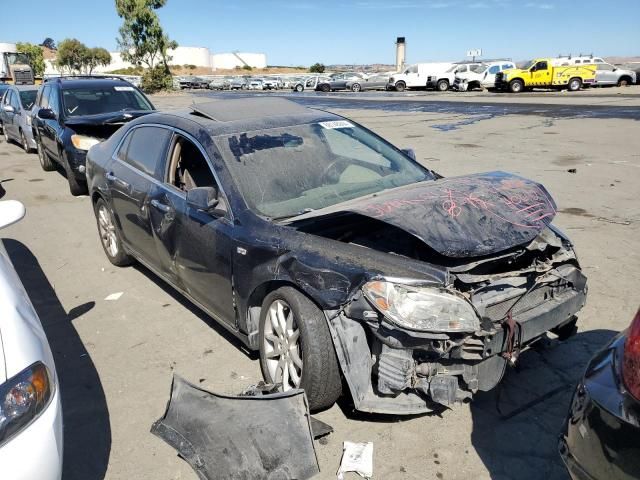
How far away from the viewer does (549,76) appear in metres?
31.9

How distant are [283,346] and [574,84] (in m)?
34.1

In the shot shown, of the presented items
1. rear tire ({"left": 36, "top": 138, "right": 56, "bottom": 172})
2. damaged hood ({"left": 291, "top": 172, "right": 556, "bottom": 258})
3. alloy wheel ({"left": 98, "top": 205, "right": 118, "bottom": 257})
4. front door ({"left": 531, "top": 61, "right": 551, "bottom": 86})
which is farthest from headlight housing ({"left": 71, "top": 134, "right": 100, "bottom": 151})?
front door ({"left": 531, "top": 61, "right": 551, "bottom": 86})

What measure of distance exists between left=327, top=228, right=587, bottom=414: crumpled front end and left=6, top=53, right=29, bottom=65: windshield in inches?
1924

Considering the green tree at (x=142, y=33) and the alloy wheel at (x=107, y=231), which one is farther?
the green tree at (x=142, y=33)

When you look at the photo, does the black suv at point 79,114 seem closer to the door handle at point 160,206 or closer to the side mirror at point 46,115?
the side mirror at point 46,115

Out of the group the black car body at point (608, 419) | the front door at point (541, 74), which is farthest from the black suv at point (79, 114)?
the front door at point (541, 74)

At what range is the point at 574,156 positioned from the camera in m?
11.0

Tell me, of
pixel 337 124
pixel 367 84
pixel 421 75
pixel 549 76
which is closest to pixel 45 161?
pixel 337 124

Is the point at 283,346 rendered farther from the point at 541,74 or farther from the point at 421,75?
the point at 421,75

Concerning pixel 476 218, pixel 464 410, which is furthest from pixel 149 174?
pixel 464 410

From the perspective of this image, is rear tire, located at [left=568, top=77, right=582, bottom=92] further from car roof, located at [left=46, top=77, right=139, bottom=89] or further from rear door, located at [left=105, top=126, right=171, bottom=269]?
rear door, located at [left=105, top=126, right=171, bottom=269]

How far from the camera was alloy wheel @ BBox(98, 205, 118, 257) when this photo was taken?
18.1 feet

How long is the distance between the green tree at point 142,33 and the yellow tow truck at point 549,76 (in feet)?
109

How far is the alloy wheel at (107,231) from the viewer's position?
5.51 metres
